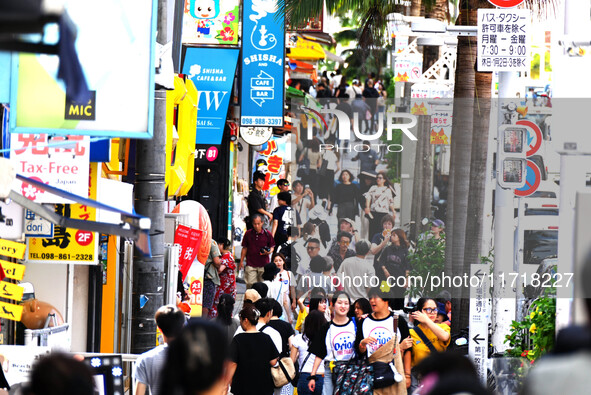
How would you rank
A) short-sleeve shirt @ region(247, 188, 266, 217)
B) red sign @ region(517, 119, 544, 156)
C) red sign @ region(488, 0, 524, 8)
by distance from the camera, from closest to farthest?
1. red sign @ region(517, 119, 544, 156)
2. red sign @ region(488, 0, 524, 8)
3. short-sleeve shirt @ region(247, 188, 266, 217)

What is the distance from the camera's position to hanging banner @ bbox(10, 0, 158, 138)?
8367 mm

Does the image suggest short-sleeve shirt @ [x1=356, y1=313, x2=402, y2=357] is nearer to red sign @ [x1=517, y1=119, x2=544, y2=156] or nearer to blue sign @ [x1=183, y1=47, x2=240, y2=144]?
red sign @ [x1=517, y1=119, x2=544, y2=156]

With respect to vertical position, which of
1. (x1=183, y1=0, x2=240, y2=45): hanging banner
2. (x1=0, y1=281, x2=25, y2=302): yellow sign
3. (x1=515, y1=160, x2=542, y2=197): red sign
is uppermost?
(x1=183, y1=0, x2=240, y2=45): hanging banner

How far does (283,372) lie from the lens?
1018cm

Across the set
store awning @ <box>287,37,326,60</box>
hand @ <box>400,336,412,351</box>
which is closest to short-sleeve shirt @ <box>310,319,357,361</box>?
hand @ <box>400,336,412,351</box>

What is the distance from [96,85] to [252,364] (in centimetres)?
308

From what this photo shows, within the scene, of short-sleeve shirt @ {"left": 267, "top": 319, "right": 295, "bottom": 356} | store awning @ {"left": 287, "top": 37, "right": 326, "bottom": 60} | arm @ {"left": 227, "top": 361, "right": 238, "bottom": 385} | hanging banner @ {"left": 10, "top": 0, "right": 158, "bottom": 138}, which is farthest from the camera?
store awning @ {"left": 287, "top": 37, "right": 326, "bottom": 60}

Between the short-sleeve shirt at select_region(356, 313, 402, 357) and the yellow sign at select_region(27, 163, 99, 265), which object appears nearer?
the short-sleeve shirt at select_region(356, 313, 402, 357)

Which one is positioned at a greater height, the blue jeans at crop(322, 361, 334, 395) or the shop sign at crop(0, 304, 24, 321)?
the shop sign at crop(0, 304, 24, 321)

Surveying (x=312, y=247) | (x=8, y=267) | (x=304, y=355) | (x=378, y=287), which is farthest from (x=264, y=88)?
(x=8, y=267)

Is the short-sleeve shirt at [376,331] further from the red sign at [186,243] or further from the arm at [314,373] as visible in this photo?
the red sign at [186,243]

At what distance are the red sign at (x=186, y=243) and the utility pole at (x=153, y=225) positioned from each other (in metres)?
3.40

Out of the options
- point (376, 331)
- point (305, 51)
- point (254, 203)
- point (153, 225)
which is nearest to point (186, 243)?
point (153, 225)

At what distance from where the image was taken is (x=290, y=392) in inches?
416
